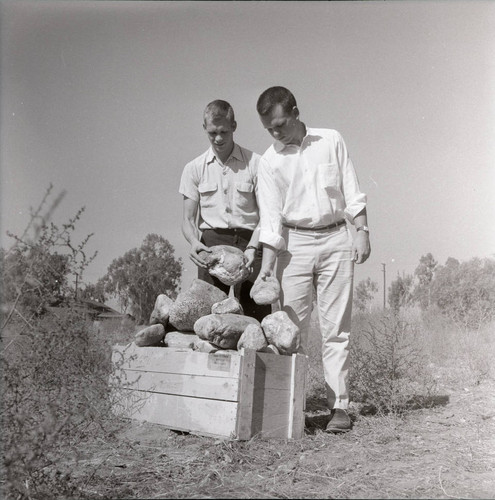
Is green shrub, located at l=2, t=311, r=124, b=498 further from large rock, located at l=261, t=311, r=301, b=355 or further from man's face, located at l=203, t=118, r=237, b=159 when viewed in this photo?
man's face, located at l=203, t=118, r=237, b=159

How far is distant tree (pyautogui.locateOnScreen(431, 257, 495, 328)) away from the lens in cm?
1225

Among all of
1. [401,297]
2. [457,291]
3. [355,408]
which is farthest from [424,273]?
[355,408]

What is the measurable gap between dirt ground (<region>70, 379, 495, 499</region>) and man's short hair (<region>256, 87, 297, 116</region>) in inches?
90.6

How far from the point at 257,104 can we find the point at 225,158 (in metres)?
0.85

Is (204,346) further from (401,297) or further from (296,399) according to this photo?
(401,297)

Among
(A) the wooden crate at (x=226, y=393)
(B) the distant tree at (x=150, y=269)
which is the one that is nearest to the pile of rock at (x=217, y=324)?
(A) the wooden crate at (x=226, y=393)

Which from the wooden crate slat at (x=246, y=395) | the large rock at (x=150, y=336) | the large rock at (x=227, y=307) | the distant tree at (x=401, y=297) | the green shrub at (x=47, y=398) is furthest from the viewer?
the distant tree at (x=401, y=297)

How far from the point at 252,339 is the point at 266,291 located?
Answer: 0.39m

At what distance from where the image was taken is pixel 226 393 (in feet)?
11.7

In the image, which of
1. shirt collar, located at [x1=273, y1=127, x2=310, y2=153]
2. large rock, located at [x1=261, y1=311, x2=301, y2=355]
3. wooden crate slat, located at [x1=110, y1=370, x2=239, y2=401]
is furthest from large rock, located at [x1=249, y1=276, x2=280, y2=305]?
shirt collar, located at [x1=273, y1=127, x2=310, y2=153]

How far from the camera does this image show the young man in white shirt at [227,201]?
15.7 feet

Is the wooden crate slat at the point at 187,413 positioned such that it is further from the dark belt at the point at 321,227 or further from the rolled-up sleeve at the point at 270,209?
the dark belt at the point at 321,227

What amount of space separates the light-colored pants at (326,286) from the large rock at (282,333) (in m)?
0.31

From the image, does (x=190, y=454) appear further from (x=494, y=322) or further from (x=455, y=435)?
(x=494, y=322)
